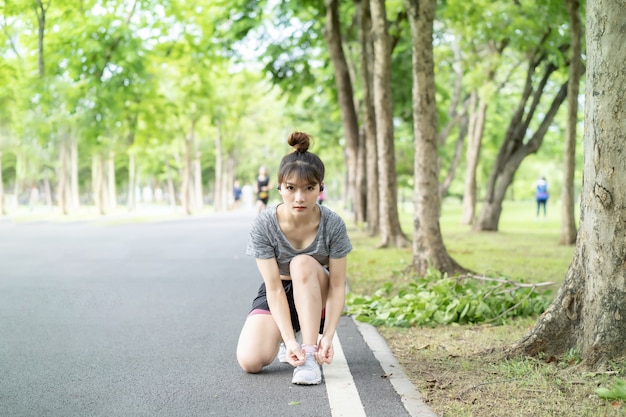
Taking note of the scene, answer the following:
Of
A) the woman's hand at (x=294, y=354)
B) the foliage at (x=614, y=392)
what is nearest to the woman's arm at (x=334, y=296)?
the woman's hand at (x=294, y=354)

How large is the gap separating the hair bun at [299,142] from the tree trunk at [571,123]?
1218cm

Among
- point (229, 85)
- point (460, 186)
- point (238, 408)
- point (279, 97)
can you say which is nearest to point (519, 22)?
point (279, 97)

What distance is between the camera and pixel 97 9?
20.7m

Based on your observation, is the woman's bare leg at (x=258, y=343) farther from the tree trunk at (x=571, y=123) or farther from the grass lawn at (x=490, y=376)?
the tree trunk at (x=571, y=123)

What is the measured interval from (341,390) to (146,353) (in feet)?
6.28

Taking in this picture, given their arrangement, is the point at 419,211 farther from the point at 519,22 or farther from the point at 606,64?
the point at 519,22

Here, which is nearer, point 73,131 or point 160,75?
point 160,75

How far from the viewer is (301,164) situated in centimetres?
489

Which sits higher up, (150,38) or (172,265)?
(150,38)

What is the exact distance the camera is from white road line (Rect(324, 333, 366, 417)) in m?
4.25

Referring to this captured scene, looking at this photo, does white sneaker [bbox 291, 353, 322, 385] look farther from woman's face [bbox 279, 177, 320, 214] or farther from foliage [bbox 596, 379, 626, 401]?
foliage [bbox 596, 379, 626, 401]

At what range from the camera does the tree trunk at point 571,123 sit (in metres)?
15.5

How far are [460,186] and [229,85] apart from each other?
Answer: 2404cm

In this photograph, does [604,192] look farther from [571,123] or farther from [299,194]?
[571,123]
